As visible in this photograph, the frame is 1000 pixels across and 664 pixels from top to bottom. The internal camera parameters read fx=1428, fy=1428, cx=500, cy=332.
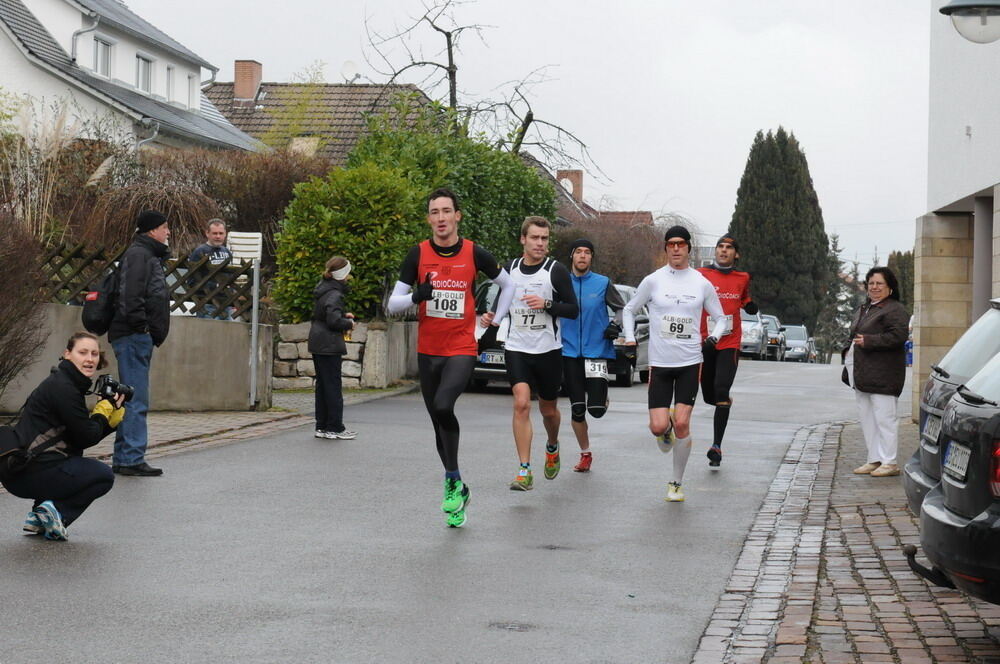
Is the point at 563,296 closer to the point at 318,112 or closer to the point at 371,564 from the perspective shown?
the point at 371,564

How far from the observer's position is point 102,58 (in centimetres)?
3862

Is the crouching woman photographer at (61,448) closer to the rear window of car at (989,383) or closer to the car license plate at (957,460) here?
the car license plate at (957,460)

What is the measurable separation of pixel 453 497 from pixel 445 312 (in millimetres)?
1144

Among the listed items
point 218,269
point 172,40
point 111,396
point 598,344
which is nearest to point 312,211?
point 218,269

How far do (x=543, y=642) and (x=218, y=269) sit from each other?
10.9m

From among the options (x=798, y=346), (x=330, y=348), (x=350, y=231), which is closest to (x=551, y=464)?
(x=330, y=348)

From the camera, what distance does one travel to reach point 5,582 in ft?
22.1

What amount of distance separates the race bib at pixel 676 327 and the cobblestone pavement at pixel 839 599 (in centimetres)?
137

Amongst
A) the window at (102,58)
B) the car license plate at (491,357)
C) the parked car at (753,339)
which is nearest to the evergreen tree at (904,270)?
the parked car at (753,339)

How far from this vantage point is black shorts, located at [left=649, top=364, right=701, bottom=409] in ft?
33.5

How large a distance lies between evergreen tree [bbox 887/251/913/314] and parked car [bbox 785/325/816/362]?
24.6 metres

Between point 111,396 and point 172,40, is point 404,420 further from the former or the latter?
point 172,40

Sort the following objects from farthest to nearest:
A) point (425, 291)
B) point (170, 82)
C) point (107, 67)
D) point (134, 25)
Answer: point (170, 82) < point (134, 25) < point (107, 67) < point (425, 291)

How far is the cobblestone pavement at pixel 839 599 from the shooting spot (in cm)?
577
